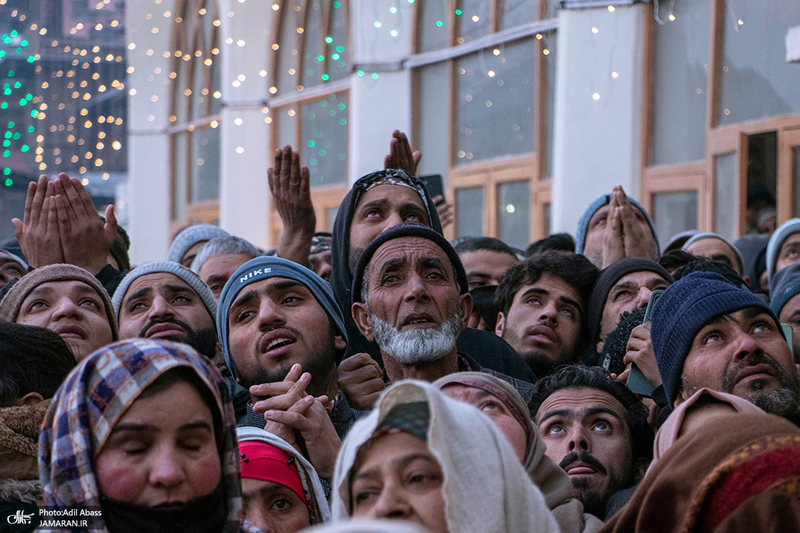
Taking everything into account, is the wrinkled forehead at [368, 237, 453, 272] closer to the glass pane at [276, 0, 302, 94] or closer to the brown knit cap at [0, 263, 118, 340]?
the brown knit cap at [0, 263, 118, 340]

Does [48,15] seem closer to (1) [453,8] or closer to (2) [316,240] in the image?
(1) [453,8]

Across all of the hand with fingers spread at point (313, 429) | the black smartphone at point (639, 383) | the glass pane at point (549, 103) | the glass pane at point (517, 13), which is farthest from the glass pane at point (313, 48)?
the hand with fingers spread at point (313, 429)

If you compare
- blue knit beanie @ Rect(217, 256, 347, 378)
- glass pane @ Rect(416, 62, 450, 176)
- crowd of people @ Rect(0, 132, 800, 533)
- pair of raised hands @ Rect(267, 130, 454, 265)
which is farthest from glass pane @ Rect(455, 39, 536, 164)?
blue knit beanie @ Rect(217, 256, 347, 378)

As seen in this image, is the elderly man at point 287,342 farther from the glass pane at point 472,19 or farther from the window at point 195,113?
the window at point 195,113

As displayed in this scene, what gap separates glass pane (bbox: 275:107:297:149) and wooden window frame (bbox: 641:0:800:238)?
693cm

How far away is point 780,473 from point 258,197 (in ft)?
40.8

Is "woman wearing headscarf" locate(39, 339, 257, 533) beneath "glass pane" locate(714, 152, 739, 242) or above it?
beneath

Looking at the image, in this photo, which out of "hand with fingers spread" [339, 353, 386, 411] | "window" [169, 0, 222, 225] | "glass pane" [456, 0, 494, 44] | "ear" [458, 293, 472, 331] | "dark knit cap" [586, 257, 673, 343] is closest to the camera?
"hand with fingers spread" [339, 353, 386, 411]

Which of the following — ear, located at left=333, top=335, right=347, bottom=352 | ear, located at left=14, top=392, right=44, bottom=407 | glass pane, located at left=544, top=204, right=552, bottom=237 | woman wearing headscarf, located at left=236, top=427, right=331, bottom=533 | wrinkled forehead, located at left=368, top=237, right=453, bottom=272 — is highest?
glass pane, located at left=544, top=204, right=552, bottom=237

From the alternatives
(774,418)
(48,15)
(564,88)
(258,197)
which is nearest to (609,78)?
(564,88)

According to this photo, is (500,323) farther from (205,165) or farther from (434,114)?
(205,165)

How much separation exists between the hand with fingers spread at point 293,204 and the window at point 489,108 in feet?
15.9

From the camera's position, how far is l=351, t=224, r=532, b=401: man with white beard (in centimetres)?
319

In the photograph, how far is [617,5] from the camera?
7395 mm
